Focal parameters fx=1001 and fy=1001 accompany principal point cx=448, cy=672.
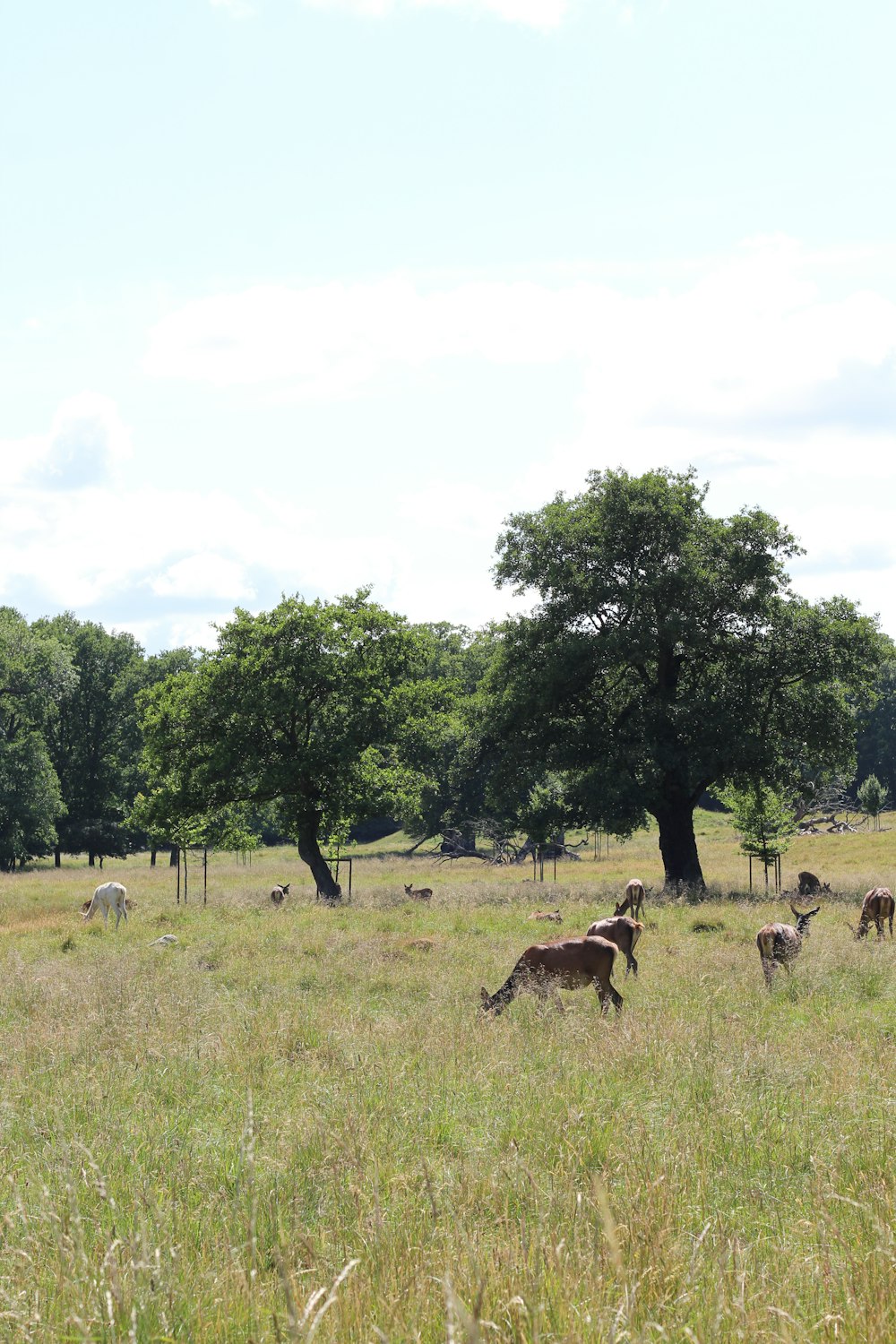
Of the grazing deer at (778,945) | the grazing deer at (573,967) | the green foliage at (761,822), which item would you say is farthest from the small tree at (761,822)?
the grazing deer at (573,967)

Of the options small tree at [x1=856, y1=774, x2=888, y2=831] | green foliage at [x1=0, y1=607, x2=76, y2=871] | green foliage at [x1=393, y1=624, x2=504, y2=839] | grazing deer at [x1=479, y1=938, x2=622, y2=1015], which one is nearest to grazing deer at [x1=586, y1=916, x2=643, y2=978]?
grazing deer at [x1=479, y1=938, x2=622, y2=1015]

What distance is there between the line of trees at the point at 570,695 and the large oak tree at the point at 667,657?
0.06 meters

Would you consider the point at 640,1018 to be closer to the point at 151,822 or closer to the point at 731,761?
the point at 731,761

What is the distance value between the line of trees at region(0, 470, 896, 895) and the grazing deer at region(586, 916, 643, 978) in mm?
13635

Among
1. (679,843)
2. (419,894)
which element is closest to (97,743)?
(419,894)

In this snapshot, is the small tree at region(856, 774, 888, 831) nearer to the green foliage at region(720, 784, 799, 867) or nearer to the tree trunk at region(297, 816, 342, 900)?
the green foliage at region(720, 784, 799, 867)

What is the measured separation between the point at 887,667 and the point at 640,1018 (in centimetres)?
8757

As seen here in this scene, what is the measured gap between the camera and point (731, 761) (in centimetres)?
2891

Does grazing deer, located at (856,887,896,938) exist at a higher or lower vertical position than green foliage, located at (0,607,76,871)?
lower

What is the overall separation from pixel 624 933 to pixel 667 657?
56.2ft

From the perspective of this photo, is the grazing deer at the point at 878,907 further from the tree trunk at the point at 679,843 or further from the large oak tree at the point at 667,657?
the tree trunk at the point at 679,843

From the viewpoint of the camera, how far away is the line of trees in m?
29.2

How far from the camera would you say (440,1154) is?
6.23 metres

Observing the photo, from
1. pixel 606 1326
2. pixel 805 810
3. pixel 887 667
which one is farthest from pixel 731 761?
pixel 887 667
